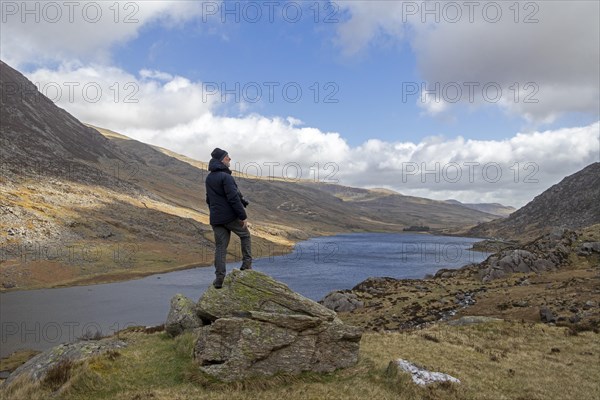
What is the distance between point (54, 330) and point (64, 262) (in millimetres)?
43211

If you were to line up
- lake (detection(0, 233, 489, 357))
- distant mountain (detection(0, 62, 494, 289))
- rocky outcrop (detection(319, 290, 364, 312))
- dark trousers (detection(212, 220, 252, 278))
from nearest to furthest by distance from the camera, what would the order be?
1. dark trousers (detection(212, 220, 252, 278))
2. lake (detection(0, 233, 489, 357))
3. rocky outcrop (detection(319, 290, 364, 312))
4. distant mountain (detection(0, 62, 494, 289))

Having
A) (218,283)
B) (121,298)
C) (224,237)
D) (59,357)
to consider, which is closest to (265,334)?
(218,283)

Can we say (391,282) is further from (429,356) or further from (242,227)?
(242,227)

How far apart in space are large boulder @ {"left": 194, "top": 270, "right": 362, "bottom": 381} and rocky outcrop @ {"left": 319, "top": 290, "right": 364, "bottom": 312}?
3871cm

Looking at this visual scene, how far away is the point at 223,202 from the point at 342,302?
141ft

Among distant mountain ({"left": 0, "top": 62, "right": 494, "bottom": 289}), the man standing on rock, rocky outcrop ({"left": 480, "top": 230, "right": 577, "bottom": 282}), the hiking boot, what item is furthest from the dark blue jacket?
distant mountain ({"left": 0, "top": 62, "right": 494, "bottom": 289})

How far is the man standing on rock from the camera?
1630 centimetres

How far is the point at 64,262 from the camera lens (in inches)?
3438

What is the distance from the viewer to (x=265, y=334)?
15.7 m

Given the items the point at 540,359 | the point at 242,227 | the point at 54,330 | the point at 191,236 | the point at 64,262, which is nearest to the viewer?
the point at 242,227

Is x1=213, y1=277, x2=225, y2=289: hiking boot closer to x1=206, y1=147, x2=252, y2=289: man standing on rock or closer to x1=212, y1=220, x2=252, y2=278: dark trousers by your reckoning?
x1=212, y1=220, x2=252, y2=278: dark trousers

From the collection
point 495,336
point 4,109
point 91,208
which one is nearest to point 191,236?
point 91,208

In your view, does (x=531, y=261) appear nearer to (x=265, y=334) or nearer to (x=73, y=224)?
(x=265, y=334)

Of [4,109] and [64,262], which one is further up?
[4,109]
